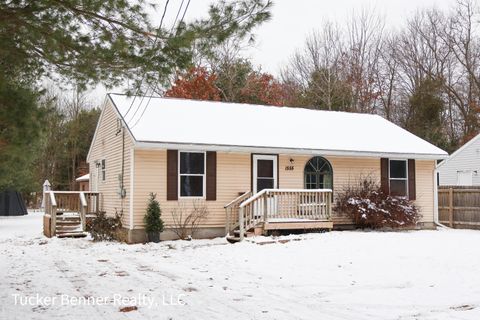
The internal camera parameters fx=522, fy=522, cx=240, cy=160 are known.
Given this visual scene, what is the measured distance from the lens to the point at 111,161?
60.7 ft

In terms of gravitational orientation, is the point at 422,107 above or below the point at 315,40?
below

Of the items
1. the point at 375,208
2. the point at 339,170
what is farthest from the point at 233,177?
the point at 375,208

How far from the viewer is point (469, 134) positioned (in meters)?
34.8

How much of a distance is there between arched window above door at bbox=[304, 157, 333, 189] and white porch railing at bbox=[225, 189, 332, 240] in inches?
38.9

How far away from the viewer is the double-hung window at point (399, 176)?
1912 centimetres

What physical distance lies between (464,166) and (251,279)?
22.2m

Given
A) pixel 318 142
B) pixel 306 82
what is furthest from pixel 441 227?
pixel 306 82

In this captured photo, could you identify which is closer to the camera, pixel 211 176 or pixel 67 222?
pixel 211 176

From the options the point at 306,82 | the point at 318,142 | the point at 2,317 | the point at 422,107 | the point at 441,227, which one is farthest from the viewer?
the point at 306,82

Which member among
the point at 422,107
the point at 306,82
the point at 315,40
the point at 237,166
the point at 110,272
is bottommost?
the point at 110,272

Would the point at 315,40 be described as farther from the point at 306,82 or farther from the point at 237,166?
the point at 237,166

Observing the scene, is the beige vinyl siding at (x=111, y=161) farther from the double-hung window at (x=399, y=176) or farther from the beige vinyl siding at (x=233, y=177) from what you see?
the double-hung window at (x=399, y=176)

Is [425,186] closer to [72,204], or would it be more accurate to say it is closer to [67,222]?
[67,222]

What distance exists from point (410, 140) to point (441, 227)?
355cm
